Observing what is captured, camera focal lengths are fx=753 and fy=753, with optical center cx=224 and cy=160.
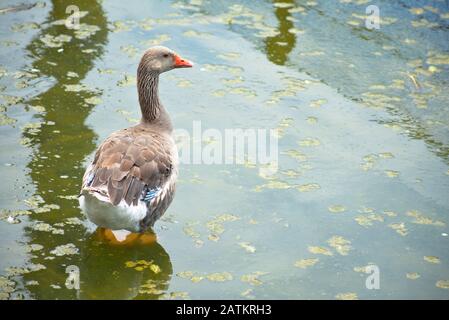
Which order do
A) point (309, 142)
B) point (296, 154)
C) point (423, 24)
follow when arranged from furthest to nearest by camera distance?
point (423, 24), point (309, 142), point (296, 154)

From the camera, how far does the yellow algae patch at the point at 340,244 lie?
6375 millimetres

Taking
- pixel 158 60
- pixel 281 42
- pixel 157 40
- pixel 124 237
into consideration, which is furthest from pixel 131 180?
pixel 281 42

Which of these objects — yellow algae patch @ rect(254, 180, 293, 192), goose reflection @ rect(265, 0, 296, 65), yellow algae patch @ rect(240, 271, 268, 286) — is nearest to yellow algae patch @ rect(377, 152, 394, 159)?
yellow algae patch @ rect(254, 180, 293, 192)

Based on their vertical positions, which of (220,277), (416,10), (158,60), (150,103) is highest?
(158,60)

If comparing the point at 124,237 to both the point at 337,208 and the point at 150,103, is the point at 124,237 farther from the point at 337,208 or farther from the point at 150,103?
the point at 337,208

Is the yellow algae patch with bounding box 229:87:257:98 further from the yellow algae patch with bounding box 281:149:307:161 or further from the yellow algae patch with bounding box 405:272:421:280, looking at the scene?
the yellow algae patch with bounding box 405:272:421:280

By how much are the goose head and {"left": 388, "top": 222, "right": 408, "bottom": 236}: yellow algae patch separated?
2529 millimetres

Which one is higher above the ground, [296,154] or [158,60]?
[158,60]

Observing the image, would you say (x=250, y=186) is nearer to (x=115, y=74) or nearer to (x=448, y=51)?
(x=115, y=74)

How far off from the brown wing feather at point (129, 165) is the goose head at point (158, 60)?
785mm

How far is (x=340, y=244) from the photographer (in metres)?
6.46

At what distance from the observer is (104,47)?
948 centimetres

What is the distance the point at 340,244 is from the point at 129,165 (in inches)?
75.8
